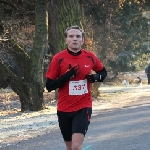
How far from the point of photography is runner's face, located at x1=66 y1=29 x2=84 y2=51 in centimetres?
590

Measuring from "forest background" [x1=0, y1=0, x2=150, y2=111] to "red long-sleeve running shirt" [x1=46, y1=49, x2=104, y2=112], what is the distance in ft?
31.7

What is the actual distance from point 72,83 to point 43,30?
11440 mm

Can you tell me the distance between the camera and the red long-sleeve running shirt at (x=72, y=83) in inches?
233

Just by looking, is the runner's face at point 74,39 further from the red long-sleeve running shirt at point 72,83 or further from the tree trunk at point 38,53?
the tree trunk at point 38,53

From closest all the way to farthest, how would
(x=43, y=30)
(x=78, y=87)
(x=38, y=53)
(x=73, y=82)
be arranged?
(x=78, y=87) < (x=73, y=82) < (x=43, y=30) < (x=38, y=53)

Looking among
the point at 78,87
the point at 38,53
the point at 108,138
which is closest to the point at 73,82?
the point at 78,87

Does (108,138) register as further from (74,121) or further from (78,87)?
(78,87)

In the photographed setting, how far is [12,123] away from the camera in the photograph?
1398cm

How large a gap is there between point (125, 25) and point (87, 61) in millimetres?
27460

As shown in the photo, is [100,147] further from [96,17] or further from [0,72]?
[96,17]

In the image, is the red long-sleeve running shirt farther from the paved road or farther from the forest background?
the forest background

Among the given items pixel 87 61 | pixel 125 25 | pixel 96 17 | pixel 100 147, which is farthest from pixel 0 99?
pixel 87 61

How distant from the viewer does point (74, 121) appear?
588 cm

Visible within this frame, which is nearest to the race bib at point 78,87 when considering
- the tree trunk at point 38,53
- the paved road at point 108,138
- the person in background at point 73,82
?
the person in background at point 73,82
